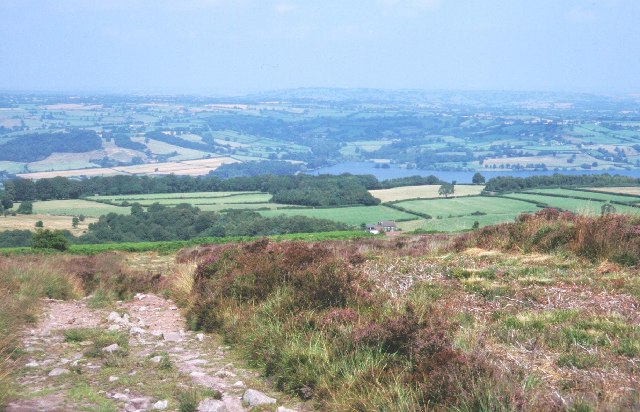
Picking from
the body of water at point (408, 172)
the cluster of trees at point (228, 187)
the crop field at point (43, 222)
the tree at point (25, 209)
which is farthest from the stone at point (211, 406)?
the body of water at point (408, 172)

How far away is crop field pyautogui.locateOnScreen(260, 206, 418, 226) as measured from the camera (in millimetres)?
53219

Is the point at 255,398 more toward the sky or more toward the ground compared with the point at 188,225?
more toward the sky

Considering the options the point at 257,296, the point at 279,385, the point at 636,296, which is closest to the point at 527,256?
the point at 636,296

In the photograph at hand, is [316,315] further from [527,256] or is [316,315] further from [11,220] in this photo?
[11,220]

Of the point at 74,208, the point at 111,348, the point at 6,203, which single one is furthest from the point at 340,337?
the point at 6,203

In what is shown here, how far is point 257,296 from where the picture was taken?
30.4 feet

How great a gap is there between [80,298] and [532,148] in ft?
428

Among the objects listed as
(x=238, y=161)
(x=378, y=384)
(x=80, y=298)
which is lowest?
(x=238, y=161)

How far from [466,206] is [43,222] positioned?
1553 inches

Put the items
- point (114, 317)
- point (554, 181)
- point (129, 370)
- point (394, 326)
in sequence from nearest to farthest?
point (394, 326) → point (129, 370) → point (114, 317) → point (554, 181)

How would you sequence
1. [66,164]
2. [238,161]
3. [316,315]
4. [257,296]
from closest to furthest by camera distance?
[316,315], [257,296], [66,164], [238,161]

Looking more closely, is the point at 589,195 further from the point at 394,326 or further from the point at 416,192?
the point at 394,326

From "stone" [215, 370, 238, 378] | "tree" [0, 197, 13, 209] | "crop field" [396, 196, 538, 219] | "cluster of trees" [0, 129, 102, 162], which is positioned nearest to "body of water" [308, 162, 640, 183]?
"crop field" [396, 196, 538, 219]

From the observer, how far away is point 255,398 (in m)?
5.84
